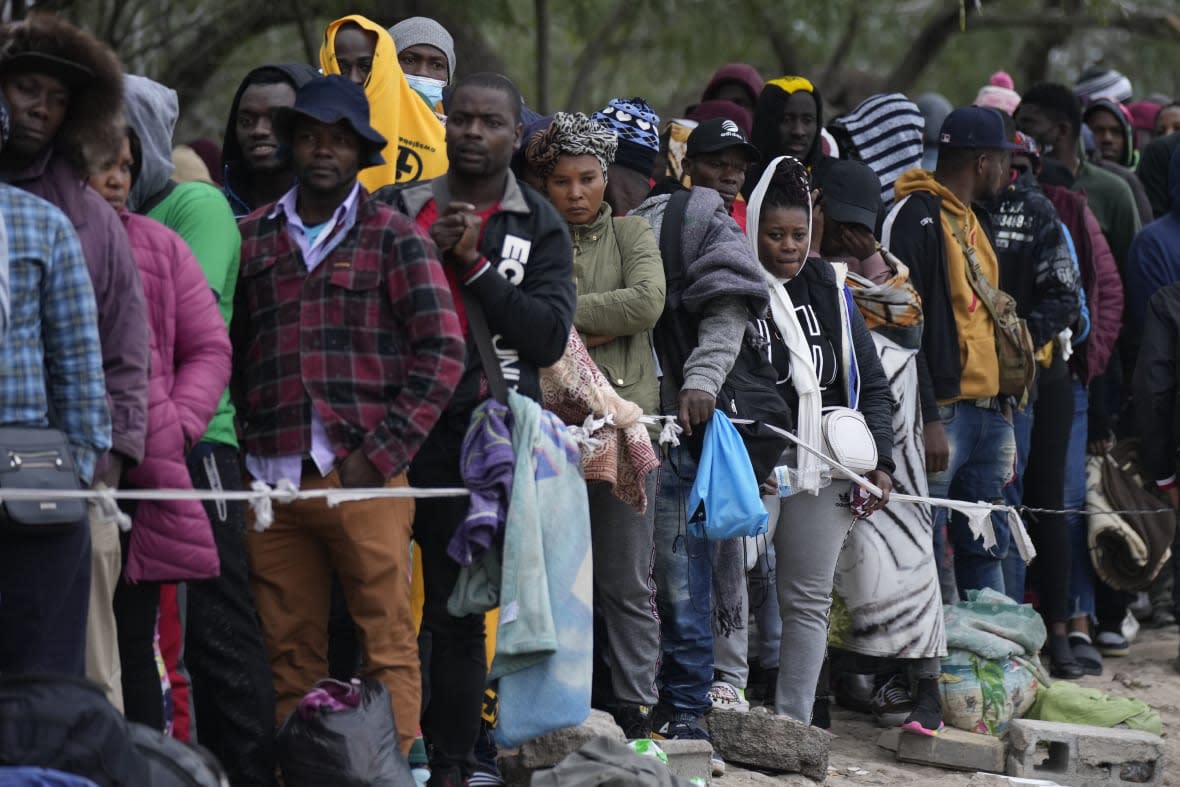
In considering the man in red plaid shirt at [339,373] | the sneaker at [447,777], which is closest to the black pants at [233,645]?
the man in red plaid shirt at [339,373]

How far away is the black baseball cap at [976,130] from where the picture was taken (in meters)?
8.03

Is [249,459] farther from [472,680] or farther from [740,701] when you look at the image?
[740,701]

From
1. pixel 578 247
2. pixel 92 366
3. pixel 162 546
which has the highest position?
pixel 578 247

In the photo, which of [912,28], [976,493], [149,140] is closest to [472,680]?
[149,140]

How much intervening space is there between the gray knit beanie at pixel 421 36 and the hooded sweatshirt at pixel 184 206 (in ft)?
5.71

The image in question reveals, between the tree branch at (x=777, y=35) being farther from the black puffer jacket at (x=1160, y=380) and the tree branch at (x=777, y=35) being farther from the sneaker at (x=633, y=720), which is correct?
the sneaker at (x=633, y=720)

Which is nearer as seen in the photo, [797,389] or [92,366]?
[92,366]

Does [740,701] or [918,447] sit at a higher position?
[918,447]

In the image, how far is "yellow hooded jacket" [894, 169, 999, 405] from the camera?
7.99 m

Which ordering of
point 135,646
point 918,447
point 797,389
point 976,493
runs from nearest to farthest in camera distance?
point 135,646, point 797,389, point 918,447, point 976,493

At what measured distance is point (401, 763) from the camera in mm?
5074

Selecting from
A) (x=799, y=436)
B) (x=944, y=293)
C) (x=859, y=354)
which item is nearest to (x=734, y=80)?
(x=944, y=293)

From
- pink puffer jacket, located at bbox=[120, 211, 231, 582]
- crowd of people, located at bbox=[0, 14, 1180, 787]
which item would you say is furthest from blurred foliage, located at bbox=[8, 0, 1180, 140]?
pink puffer jacket, located at bbox=[120, 211, 231, 582]

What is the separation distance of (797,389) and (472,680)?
204 centimetres
